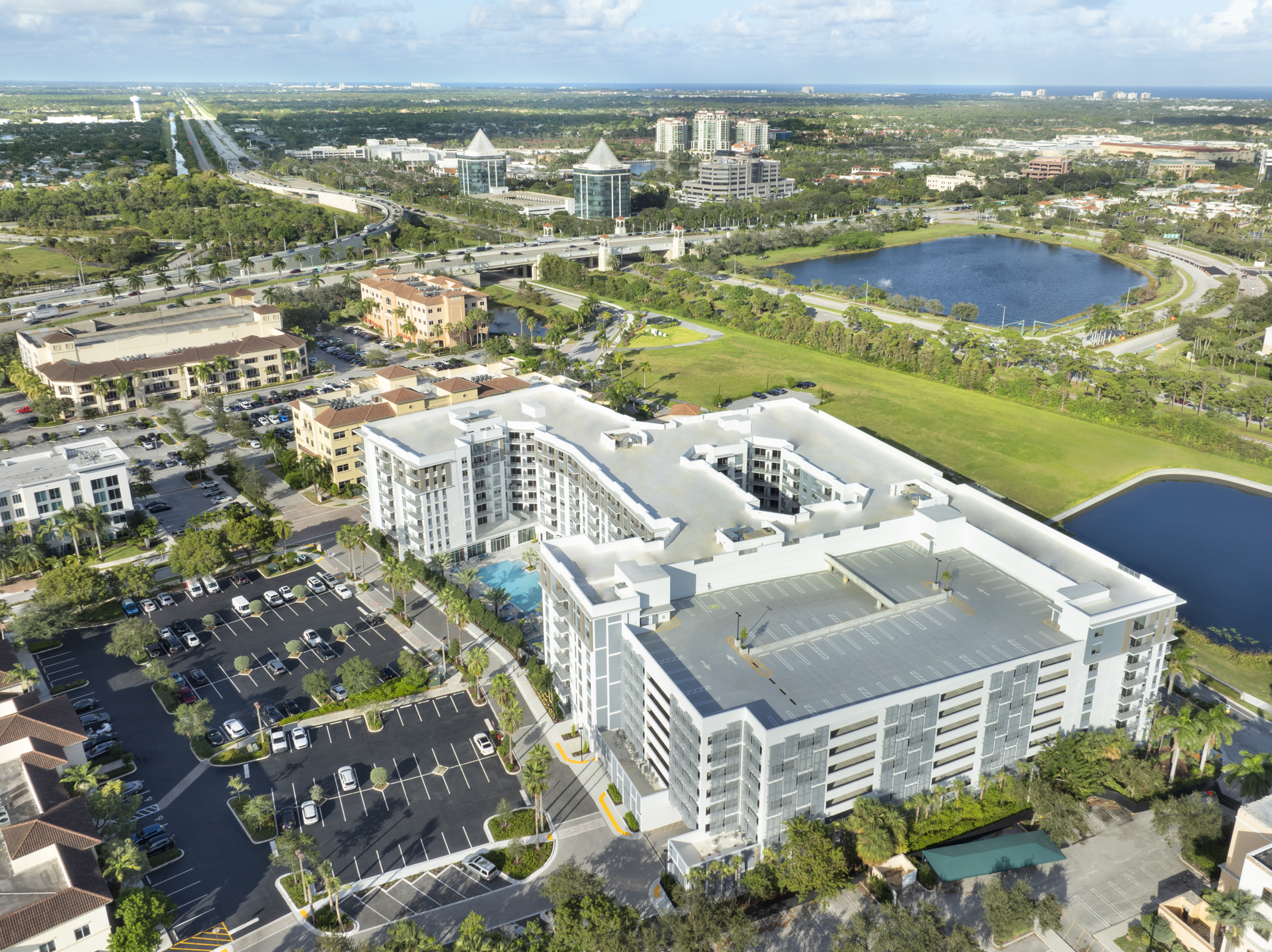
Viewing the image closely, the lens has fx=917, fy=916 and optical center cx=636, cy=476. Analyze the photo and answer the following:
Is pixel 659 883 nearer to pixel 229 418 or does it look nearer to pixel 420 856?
pixel 420 856

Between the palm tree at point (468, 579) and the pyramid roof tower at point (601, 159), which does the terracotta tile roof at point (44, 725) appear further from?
the pyramid roof tower at point (601, 159)

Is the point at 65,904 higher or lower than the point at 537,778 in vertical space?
lower

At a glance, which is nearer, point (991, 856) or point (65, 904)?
point (65, 904)

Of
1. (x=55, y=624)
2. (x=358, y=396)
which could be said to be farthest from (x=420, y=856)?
(x=358, y=396)

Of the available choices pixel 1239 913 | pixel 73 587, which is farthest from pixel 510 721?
pixel 73 587

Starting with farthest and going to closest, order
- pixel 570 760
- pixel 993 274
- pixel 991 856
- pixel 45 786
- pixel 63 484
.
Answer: pixel 993 274, pixel 63 484, pixel 570 760, pixel 45 786, pixel 991 856

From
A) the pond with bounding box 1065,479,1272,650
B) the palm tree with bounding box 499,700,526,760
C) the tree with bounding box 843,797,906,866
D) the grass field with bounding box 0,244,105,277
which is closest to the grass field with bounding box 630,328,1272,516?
the pond with bounding box 1065,479,1272,650

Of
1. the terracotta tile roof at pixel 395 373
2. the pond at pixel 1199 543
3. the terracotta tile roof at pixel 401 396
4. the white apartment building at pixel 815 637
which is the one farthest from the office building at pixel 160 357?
the pond at pixel 1199 543

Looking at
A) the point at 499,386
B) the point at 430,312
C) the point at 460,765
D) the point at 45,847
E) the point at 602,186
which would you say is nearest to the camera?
the point at 45,847

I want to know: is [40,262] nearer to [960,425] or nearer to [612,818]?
[960,425]
